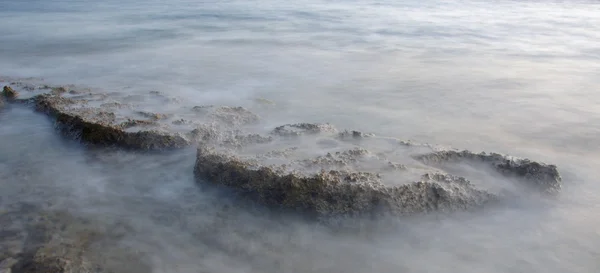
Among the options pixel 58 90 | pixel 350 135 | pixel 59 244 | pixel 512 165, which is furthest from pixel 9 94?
pixel 512 165

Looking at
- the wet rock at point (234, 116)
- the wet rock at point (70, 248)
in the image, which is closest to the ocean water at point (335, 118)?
the wet rock at point (70, 248)

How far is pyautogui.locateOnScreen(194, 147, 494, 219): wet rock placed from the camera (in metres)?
2.77

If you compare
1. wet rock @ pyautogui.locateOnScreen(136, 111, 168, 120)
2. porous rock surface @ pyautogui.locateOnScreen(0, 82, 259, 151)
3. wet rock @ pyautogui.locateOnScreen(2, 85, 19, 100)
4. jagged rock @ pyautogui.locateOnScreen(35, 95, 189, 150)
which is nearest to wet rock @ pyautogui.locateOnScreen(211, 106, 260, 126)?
porous rock surface @ pyautogui.locateOnScreen(0, 82, 259, 151)

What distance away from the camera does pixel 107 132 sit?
3844 millimetres

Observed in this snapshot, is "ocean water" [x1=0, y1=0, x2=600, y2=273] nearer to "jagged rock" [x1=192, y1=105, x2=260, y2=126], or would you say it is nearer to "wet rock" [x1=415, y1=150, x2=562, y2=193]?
"wet rock" [x1=415, y1=150, x2=562, y2=193]

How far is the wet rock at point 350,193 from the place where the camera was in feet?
9.08

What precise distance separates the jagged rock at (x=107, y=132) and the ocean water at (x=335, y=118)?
0.13 m

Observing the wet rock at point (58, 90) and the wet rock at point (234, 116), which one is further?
the wet rock at point (58, 90)

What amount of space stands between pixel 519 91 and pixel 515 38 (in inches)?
216

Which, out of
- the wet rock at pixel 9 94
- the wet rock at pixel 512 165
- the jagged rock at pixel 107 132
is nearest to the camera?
the wet rock at pixel 512 165

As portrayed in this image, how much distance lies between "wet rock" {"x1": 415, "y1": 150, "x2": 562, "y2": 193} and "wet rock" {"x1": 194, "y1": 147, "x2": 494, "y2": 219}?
0.33 metres

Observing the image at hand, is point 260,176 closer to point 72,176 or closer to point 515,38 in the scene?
point 72,176

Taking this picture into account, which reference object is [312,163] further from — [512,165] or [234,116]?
[234,116]

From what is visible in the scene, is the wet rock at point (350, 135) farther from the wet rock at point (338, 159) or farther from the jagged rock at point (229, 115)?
the jagged rock at point (229, 115)
